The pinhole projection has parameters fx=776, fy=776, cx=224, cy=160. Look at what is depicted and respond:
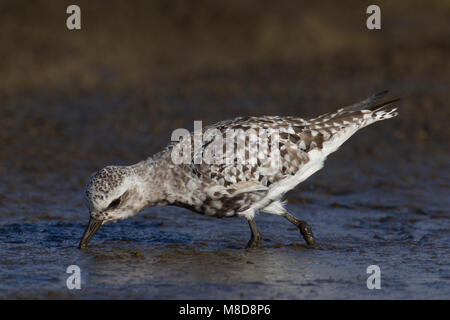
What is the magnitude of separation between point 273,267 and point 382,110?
3.51 m

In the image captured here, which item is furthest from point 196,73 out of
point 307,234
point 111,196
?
point 111,196

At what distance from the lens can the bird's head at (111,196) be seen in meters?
9.89

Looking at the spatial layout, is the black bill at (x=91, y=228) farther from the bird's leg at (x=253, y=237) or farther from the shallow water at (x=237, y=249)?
the bird's leg at (x=253, y=237)

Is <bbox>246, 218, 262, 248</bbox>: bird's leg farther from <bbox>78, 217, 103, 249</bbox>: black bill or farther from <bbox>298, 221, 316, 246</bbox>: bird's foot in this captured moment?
<bbox>78, 217, 103, 249</bbox>: black bill

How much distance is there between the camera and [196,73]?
21.6m

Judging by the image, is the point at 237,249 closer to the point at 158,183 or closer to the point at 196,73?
the point at 158,183

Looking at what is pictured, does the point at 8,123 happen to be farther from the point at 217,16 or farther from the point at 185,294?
the point at 185,294

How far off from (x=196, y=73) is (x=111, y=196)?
12017 mm

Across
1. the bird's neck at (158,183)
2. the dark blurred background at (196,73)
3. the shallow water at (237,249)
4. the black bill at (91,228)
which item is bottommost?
the shallow water at (237,249)

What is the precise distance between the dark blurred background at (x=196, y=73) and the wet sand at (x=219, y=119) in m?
0.06

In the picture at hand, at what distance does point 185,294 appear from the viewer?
857 cm

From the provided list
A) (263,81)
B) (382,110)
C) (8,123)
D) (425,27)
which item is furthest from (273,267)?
(425,27)

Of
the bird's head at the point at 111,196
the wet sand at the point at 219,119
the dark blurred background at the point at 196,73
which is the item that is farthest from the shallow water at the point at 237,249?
the dark blurred background at the point at 196,73

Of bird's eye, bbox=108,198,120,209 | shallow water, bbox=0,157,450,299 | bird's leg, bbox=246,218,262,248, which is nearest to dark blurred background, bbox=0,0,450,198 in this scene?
shallow water, bbox=0,157,450,299
